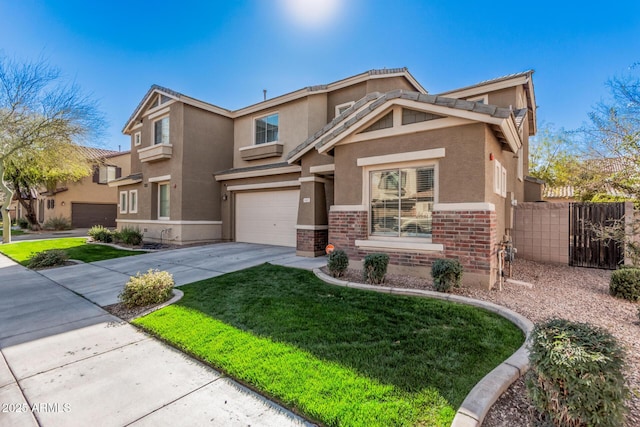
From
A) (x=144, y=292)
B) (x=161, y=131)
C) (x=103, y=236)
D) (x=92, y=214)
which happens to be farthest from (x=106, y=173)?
(x=144, y=292)

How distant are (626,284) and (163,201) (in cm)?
1825

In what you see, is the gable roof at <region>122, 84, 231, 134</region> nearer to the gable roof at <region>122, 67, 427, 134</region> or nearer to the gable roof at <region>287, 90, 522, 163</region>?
the gable roof at <region>122, 67, 427, 134</region>

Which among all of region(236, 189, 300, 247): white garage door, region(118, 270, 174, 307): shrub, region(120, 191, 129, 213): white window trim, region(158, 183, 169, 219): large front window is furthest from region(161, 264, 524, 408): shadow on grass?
region(120, 191, 129, 213): white window trim

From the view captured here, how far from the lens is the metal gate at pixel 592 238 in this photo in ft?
28.9

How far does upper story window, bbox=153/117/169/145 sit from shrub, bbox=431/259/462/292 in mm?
15203

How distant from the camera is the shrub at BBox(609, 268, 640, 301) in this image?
5.87 m

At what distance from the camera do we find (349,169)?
8383 millimetres

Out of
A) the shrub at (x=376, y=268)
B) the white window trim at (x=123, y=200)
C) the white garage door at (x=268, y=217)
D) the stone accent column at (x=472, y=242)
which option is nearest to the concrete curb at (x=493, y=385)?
the stone accent column at (x=472, y=242)

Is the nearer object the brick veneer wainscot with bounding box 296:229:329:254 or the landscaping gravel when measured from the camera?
the landscaping gravel

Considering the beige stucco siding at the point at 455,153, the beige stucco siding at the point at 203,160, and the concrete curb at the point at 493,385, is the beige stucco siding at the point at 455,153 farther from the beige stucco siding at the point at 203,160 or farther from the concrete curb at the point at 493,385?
the beige stucco siding at the point at 203,160

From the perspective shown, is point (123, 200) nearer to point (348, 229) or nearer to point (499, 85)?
point (348, 229)

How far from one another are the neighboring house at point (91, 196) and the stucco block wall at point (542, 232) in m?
31.0

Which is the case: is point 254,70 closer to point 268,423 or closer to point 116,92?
point 116,92

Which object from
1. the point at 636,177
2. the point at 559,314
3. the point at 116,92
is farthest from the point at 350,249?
the point at 116,92
